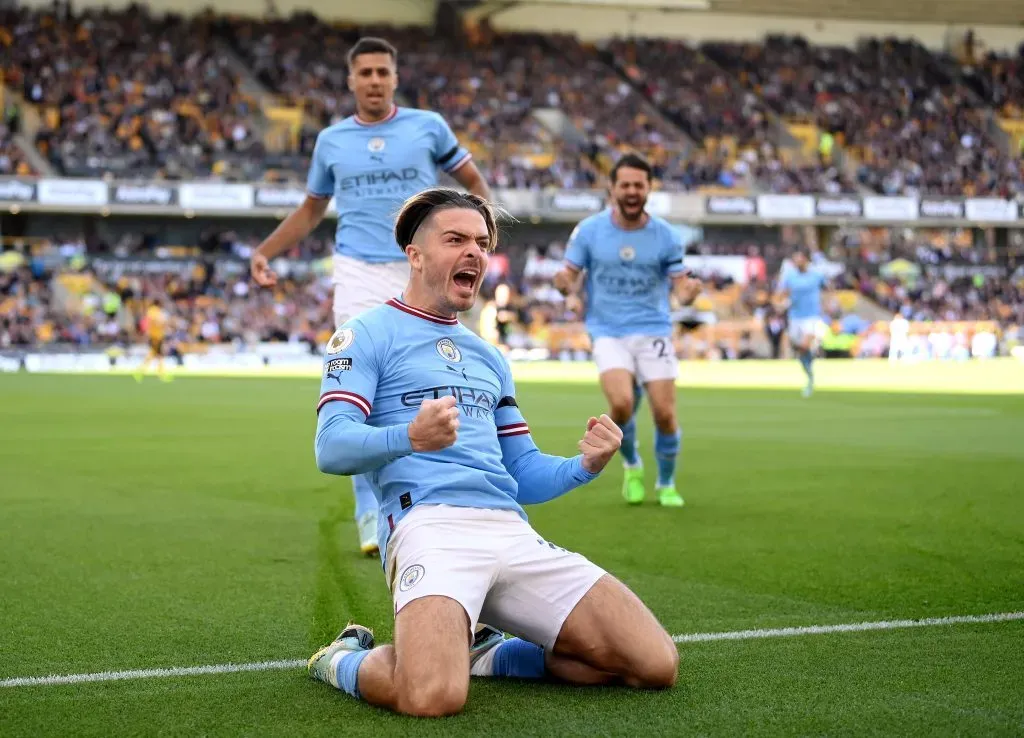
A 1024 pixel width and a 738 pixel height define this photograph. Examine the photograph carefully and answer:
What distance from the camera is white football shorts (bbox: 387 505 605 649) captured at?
4277 mm

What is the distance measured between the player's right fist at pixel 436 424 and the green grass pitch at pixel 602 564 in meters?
0.82

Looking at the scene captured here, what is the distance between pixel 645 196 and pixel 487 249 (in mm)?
4674

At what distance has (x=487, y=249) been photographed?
15.4 feet

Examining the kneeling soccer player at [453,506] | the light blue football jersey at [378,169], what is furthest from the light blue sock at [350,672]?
the light blue football jersey at [378,169]

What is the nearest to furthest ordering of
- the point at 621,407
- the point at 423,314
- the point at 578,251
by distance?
the point at 423,314 < the point at 621,407 < the point at 578,251

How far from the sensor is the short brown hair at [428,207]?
464cm

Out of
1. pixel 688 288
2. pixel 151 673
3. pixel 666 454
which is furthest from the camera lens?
pixel 666 454

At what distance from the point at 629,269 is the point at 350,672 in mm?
5709

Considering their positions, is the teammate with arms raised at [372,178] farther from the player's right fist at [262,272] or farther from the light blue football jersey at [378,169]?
the player's right fist at [262,272]

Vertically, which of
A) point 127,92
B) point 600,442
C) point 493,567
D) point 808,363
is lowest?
point 808,363

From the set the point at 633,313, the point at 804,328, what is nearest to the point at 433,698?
the point at 633,313

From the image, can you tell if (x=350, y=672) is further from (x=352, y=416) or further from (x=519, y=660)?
(x=352, y=416)

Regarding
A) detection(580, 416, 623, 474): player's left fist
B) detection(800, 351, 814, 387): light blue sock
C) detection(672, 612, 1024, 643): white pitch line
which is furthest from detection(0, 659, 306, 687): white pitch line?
detection(800, 351, 814, 387): light blue sock

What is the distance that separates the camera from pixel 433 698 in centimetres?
398
